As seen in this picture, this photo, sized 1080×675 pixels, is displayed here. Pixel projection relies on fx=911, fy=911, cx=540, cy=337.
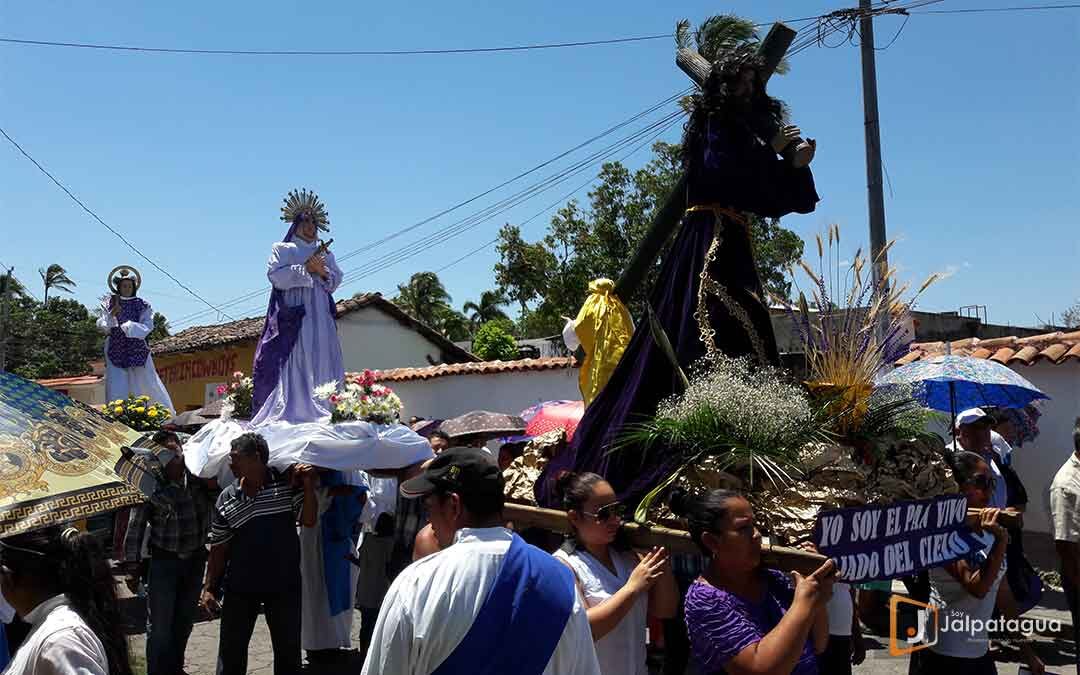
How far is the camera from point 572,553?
10.8ft

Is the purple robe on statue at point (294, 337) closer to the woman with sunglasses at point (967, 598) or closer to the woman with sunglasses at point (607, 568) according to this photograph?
the woman with sunglasses at point (607, 568)

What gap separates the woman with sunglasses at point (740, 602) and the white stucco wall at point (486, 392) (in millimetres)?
10934

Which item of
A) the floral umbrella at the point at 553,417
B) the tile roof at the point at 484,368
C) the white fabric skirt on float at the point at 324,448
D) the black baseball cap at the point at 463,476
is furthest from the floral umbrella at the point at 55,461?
the tile roof at the point at 484,368

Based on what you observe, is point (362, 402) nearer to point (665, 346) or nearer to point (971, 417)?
point (665, 346)

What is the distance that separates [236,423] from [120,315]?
438 centimetres

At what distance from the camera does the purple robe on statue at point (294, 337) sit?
23.6 feet

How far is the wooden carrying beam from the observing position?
109 inches

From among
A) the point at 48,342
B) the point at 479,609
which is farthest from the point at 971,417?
the point at 48,342

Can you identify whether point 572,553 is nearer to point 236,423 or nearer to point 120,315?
point 236,423

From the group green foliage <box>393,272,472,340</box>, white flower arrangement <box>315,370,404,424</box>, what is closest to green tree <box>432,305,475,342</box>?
green foliage <box>393,272,472,340</box>

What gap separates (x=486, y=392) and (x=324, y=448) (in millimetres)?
10567

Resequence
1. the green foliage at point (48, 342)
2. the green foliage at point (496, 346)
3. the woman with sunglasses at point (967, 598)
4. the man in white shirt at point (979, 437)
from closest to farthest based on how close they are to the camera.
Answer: the woman with sunglasses at point (967, 598)
the man in white shirt at point (979, 437)
the green foliage at point (496, 346)
the green foliage at point (48, 342)

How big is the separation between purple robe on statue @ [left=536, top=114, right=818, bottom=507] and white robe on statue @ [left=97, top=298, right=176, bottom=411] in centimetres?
780

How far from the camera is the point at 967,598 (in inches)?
165
